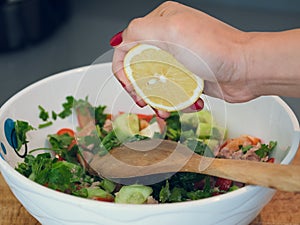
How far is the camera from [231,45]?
3.37ft

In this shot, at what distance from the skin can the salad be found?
0.17 m

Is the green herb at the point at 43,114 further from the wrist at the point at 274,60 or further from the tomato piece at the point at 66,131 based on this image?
the wrist at the point at 274,60

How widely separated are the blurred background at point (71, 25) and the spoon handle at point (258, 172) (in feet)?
3.21

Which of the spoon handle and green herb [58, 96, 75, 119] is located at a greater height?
the spoon handle

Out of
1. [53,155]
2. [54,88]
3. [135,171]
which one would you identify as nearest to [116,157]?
[135,171]

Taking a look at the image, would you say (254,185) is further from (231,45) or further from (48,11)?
(48,11)

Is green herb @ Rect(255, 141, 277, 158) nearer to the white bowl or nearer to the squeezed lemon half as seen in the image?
the white bowl

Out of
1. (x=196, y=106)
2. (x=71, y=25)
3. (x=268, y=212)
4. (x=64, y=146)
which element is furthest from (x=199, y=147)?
(x=71, y=25)

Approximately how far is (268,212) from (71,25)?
1.22m

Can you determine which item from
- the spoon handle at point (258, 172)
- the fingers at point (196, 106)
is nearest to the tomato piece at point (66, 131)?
the fingers at point (196, 106)

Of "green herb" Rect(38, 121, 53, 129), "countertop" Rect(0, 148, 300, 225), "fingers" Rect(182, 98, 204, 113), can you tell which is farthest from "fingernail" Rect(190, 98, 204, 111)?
"green herb" Rect(38, 121, 53, 129)

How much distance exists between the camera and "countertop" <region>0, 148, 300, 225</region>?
1.17 metres

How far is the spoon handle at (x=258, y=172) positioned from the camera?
38.1 inches

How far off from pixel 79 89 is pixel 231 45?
1.46ft
